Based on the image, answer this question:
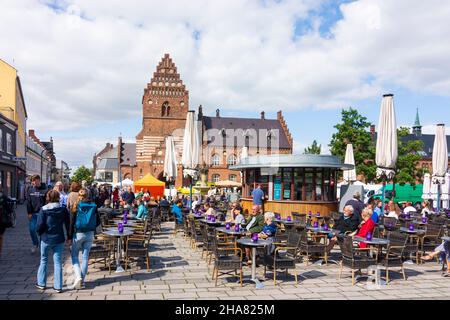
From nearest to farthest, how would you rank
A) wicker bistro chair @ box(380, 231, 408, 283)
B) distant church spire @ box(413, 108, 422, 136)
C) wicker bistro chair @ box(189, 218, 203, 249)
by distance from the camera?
wicker bistro chair @ box(380, 231, 408, 283)
wicker bistro chair @ box(189, 218, 203, 249)
distant church spire @ box(413, 108, 422, 136)

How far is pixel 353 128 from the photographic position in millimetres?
36938

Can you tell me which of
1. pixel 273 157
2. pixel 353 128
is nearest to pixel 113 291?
pixel 273 157

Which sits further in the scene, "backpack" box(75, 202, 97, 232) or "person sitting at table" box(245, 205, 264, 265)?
"person sitting at table" box(245, 205, 264, 265)

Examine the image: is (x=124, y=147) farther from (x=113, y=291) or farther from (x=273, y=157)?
(x=113, y=291)

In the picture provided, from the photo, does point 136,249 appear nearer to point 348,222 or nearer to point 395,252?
point 348,222

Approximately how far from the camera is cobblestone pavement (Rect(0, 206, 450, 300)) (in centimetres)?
659

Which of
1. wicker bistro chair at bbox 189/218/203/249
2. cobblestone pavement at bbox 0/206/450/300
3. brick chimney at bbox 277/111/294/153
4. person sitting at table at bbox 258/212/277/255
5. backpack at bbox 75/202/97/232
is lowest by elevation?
cobblestone pavement at bbox 0/206/450/300

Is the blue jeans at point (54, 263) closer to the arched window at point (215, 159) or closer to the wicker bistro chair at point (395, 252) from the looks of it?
the wicker bistro chair at point (395, 252)

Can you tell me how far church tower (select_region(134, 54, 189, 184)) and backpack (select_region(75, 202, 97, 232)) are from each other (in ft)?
161

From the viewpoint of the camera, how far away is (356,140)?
36938 millimetres

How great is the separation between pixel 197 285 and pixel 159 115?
51.1 m

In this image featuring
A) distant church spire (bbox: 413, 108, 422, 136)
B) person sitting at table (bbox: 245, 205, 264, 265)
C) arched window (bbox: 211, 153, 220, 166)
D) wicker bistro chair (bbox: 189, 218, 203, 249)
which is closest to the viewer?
person sitting at table (bbox: 245, 205, 264, 265)

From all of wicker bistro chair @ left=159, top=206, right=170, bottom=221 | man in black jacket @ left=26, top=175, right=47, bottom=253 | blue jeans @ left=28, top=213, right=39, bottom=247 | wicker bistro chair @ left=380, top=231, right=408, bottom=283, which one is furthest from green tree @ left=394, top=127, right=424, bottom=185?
man in black jacket @ left=26, top=175, right=47, bottom=253

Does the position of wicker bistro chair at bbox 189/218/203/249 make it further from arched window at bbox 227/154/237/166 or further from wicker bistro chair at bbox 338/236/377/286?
arched window at bbox 227/154/237/166
